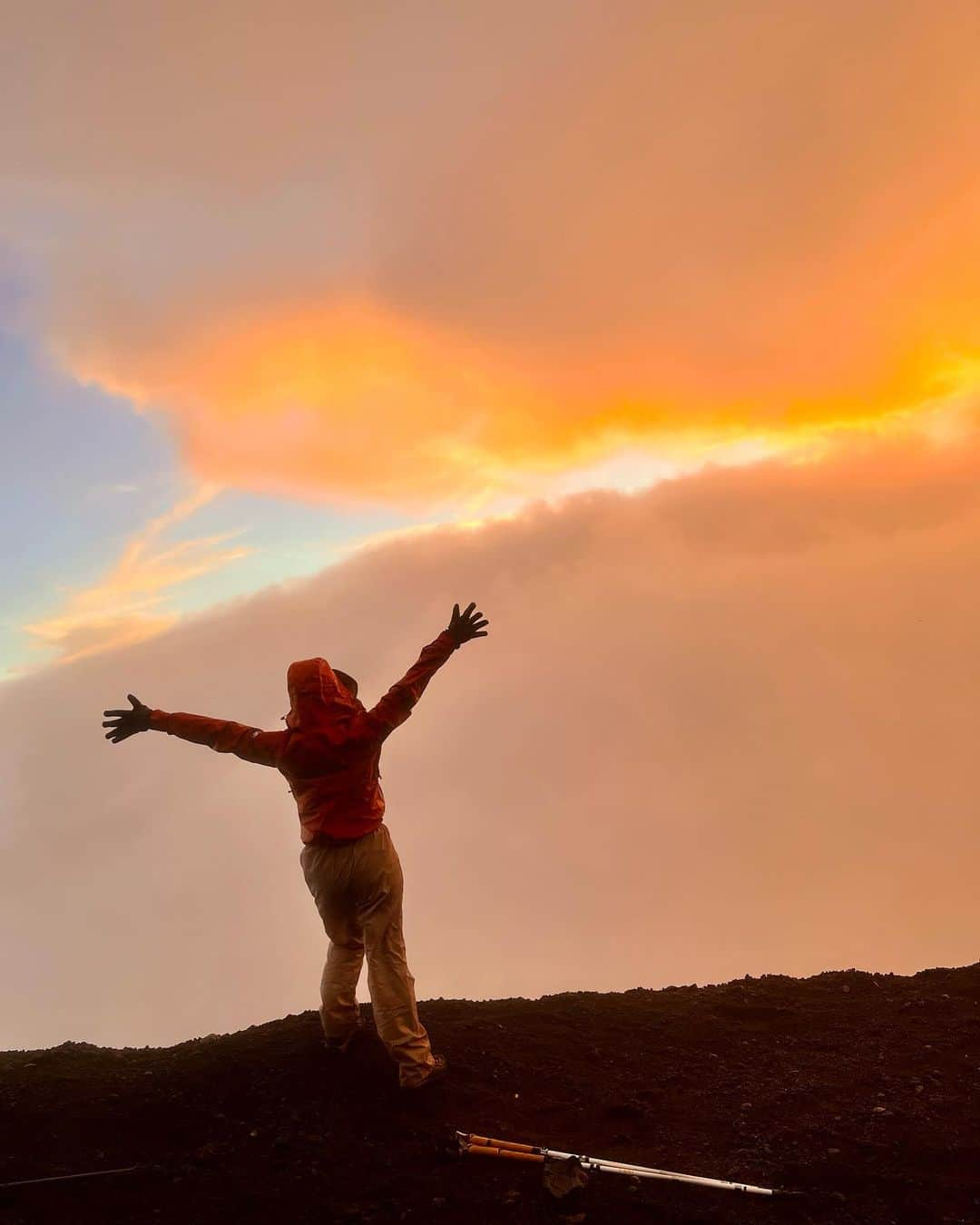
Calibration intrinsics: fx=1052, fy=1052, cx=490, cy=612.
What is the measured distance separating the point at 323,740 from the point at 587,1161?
3829mm

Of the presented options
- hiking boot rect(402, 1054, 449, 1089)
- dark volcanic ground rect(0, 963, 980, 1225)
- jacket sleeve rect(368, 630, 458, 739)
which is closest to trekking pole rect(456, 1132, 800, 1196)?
dark volcanic ground rect(0, 963, 980, 1225)

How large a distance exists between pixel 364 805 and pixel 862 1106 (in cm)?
495

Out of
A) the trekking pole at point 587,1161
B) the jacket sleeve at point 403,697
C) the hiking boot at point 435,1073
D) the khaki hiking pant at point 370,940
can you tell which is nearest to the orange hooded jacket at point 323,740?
the jacket sleeve at point 403,697

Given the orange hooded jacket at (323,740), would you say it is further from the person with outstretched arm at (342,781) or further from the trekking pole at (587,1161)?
the trekking pole at (587,1161)

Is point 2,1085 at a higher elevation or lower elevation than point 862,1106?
higher

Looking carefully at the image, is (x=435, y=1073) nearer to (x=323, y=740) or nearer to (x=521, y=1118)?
(x=521, y=1118)

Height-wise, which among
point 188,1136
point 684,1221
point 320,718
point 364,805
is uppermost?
point 320,718

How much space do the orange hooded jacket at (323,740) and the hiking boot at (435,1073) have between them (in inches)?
80.5

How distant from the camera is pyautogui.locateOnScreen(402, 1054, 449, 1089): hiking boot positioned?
28.3 feet

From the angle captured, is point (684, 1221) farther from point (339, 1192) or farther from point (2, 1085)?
point (2, 1085)

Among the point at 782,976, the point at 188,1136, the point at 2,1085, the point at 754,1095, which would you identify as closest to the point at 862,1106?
the point at 754,1095

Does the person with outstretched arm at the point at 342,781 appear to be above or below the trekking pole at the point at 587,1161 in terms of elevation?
above

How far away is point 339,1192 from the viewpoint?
23.8 feet

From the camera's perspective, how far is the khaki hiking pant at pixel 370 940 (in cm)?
875
